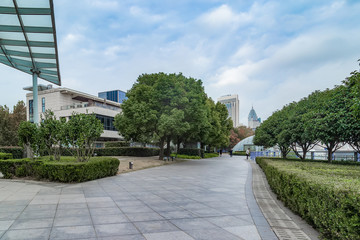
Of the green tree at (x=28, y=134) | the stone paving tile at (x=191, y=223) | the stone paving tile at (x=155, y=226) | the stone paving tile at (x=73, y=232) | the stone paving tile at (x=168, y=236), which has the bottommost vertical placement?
the stone paving tile at (x=191, y=223)

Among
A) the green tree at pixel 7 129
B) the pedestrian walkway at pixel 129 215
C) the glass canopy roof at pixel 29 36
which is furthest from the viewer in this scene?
the green tree at pixel 7 129

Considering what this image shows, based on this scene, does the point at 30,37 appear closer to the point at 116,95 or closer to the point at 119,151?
the point at 119,151

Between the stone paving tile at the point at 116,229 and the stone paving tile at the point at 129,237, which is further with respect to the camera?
the stone paving tile at the point at 116,229

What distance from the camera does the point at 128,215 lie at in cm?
498

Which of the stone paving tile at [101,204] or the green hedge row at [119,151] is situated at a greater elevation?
the stone paving tile at [101,204]

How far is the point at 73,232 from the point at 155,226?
1.44 m

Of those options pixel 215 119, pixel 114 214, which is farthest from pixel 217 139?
pixel 114 214

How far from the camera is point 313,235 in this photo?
4004 mm

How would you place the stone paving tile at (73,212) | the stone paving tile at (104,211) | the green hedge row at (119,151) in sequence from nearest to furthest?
1. the stone paving tile at (73,212)
2. the stone paving tile at (104,211)
3. the green hedge row at (119,151)

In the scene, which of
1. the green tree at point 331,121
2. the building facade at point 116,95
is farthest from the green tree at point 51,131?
the building facade at point 116,95

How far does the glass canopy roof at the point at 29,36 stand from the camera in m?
9.97

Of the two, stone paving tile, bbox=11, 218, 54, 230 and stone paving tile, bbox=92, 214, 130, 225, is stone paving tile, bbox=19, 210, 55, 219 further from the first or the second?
stone paving tile, bbox=92, 214, 130, 225

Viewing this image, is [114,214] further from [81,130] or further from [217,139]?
[217,139]

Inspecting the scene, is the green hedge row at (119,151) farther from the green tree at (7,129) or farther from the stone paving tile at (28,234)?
the stone paving tile at (28,234)
